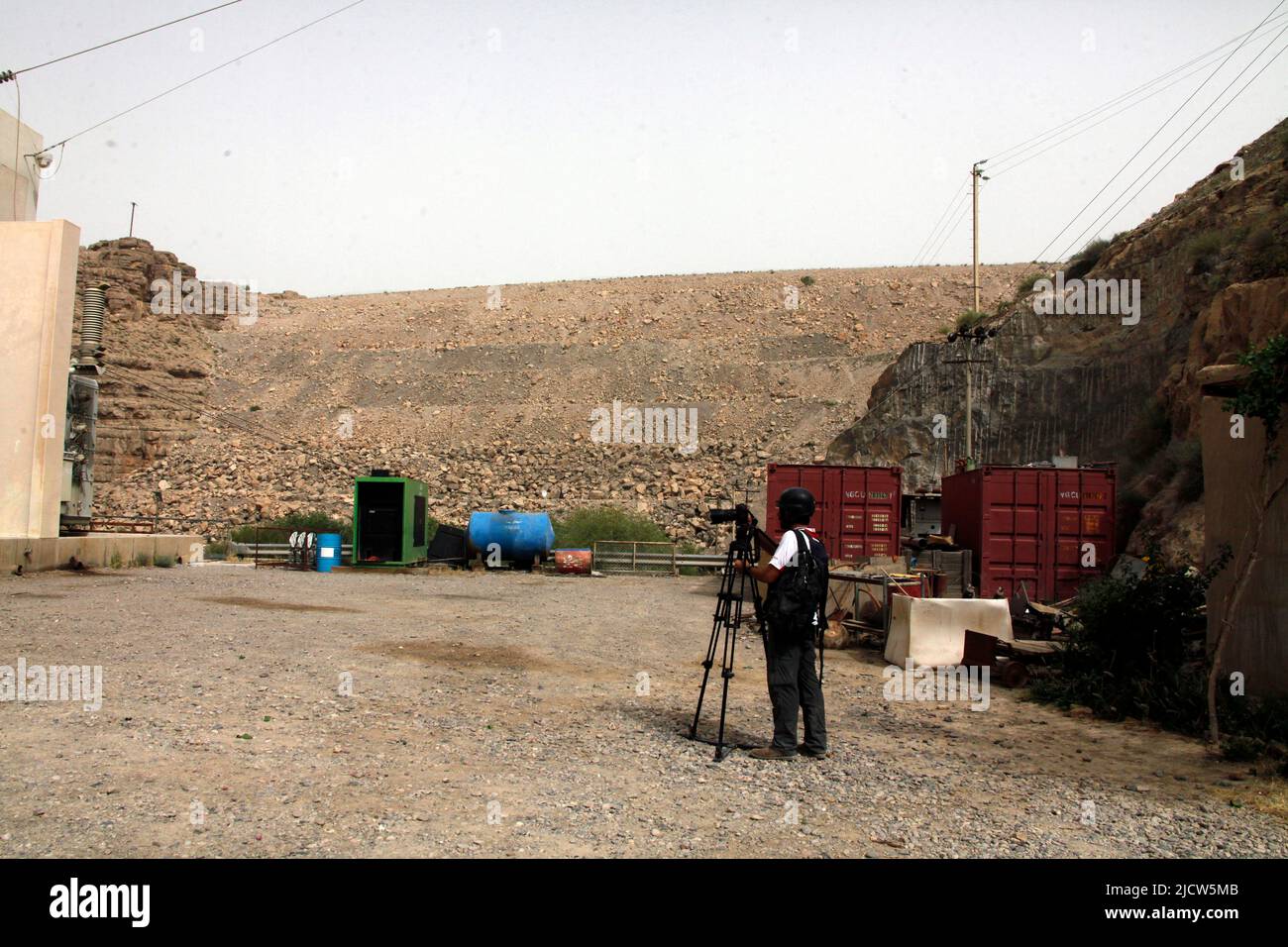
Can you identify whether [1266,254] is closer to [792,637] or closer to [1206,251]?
[1206,251]

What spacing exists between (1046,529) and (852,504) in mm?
4681

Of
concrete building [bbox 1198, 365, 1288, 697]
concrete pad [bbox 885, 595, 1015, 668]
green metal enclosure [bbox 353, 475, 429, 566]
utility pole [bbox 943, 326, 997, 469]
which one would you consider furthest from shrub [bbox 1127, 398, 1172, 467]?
green metal enclosure [bbox 353, 475, 429, 566]

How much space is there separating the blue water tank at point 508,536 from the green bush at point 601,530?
3.90 meters

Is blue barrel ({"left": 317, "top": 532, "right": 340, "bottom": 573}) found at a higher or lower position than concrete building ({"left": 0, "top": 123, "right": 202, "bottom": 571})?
lower

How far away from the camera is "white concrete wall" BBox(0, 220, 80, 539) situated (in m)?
20.5

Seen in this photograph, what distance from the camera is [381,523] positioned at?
96.7ft

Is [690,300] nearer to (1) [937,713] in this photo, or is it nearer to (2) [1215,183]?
(2) [1215,183]

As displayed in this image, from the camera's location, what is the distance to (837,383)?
206 feet

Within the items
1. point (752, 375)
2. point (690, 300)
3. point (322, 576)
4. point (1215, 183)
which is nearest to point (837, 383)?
point (752, 375)

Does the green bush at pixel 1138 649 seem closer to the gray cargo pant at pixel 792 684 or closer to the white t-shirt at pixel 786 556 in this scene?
the gray cargo pant at pixel 792 684

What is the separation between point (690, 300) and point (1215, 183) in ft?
159

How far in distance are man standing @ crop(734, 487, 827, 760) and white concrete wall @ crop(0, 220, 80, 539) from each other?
19.1 m

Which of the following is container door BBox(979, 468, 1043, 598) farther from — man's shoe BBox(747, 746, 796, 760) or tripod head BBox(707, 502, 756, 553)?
tripod head BBox(707, 502, 756, 553)

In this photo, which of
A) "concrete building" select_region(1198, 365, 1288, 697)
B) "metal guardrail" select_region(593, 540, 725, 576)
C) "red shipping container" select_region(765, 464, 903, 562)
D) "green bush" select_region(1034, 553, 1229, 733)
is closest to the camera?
"concrete building" select_region(1198, 365, 1288, 697)
